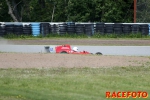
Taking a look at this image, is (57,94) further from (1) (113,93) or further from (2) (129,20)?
(2) (129,20)

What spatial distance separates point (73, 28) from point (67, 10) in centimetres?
932

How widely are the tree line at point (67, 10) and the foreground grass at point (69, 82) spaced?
87.1 feet

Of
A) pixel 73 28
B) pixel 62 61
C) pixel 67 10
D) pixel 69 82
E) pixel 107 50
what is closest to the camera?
pixel 69 82

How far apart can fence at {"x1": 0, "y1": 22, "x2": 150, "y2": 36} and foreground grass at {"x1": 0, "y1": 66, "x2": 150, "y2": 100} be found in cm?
1756

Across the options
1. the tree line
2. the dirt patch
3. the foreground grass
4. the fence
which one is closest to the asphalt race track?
the dirt patch

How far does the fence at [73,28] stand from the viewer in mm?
31031

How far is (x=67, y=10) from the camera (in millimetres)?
40656

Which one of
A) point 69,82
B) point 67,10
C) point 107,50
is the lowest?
point 107,50

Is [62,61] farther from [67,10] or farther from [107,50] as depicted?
[67,10]

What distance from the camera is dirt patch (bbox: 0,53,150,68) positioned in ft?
45.6

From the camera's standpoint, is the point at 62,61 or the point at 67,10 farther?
the point at 67,10

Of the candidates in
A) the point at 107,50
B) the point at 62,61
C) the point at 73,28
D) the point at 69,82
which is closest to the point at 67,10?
the point at 73,28

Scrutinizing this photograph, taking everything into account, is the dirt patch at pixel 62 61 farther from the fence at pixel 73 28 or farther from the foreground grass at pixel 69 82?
the fence at pixel 73 28

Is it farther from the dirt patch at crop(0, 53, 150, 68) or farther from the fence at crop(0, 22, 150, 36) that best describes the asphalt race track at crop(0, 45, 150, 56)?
the fence at crop(0, 22, 150, 36)
